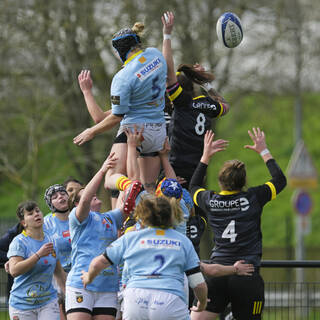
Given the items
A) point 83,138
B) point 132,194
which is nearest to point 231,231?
point 132,194

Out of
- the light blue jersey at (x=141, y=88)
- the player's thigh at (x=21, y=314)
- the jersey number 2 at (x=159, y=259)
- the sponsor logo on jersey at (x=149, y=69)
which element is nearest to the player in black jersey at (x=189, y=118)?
the light blue jersey at (x=141, y=88)

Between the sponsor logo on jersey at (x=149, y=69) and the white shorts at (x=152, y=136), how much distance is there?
52cm

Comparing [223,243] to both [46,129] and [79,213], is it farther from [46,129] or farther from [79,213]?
[46,129]

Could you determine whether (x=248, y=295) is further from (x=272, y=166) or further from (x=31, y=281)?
(x=31, y=281)

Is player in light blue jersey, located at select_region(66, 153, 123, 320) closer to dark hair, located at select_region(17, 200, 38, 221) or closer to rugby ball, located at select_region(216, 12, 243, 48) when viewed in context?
dark hair, located at select_region(17, 200, 38, 221)

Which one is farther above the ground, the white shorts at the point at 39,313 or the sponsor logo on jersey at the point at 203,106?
the sponsor logo on jersey at the point at 203,106

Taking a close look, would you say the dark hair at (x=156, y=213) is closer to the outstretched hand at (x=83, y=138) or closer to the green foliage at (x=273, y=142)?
the outstretched hand at (x=83, y=138)

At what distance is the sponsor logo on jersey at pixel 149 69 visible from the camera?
7688 millimetres

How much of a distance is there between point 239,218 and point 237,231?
5.3 inches

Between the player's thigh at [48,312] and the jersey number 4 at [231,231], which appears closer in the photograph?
the jersey number 4 at [231,231]

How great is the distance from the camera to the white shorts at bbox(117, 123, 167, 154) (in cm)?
793

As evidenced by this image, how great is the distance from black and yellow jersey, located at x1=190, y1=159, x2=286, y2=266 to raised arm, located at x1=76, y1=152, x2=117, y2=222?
1.24 m

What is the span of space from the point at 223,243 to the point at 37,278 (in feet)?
6.58

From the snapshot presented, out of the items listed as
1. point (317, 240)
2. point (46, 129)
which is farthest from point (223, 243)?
point (317, 240)
